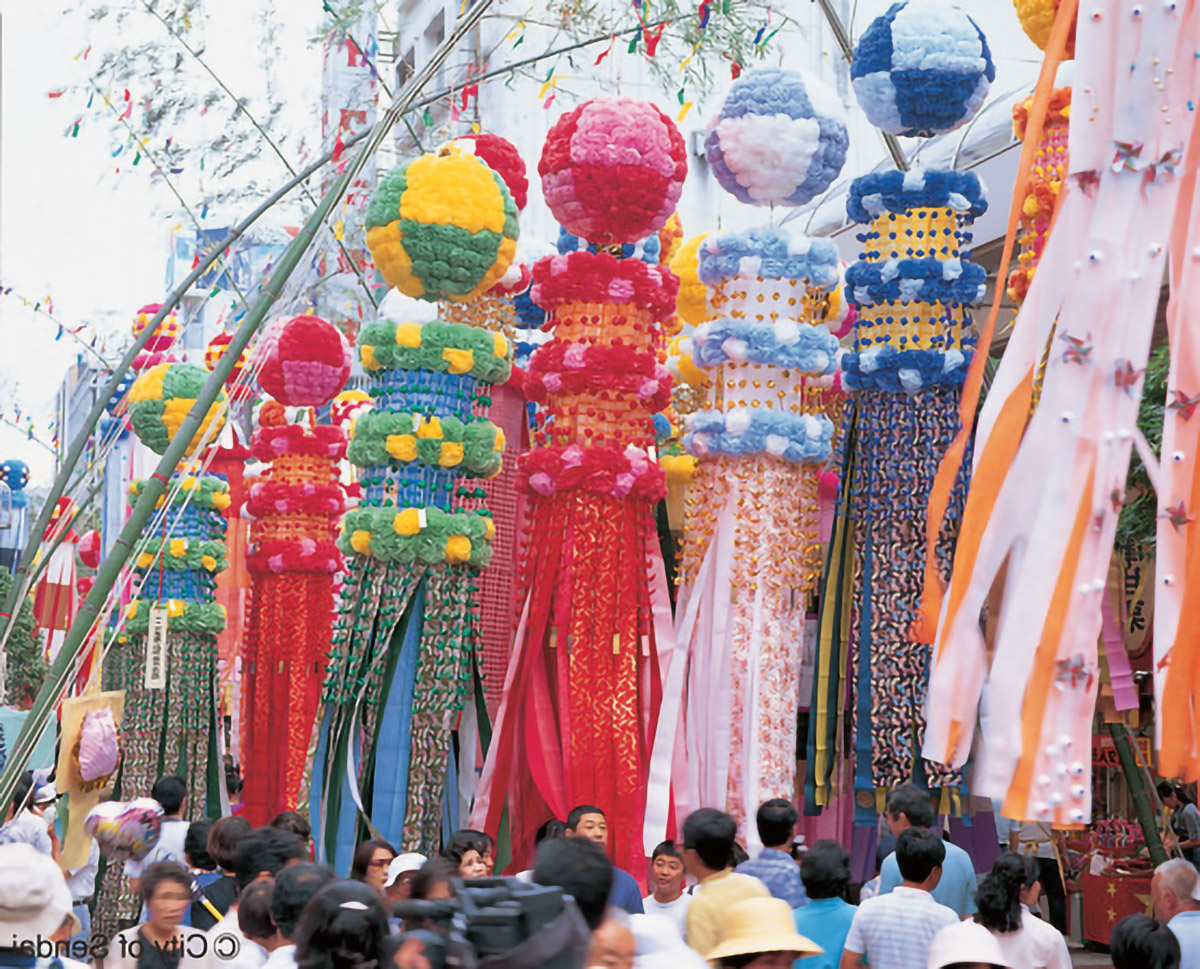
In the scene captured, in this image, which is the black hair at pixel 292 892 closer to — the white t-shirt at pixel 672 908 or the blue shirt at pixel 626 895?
the white t-shirt at pixel 672 908

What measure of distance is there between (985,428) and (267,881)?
1.89m

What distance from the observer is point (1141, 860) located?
8.59 m

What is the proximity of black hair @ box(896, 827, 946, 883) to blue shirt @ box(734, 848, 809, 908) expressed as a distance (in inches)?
12.1

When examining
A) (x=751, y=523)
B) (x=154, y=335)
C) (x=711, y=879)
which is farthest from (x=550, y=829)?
(x=154, y=335)

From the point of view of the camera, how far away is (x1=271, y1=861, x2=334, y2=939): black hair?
342cm

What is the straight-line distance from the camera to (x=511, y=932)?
2.32 meters

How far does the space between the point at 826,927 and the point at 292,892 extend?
135 centimetres

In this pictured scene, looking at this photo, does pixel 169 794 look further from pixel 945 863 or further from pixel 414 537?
pixel 945 863

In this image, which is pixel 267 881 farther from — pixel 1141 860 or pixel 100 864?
pixel 1141 860

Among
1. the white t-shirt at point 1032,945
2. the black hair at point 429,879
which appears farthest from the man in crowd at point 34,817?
→ the white t-shirt at point 1032,945

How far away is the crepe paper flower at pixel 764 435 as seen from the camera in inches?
260

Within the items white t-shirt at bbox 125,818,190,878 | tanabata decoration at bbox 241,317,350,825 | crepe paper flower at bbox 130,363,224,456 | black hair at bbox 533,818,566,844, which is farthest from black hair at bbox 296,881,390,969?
crepe paper flower at bbox 130,363,224,456

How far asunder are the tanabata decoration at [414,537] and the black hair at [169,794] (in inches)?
28.8

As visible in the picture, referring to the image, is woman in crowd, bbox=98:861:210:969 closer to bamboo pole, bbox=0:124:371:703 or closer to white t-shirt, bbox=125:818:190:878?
white t-shirt, bbox=125:818:190:878
